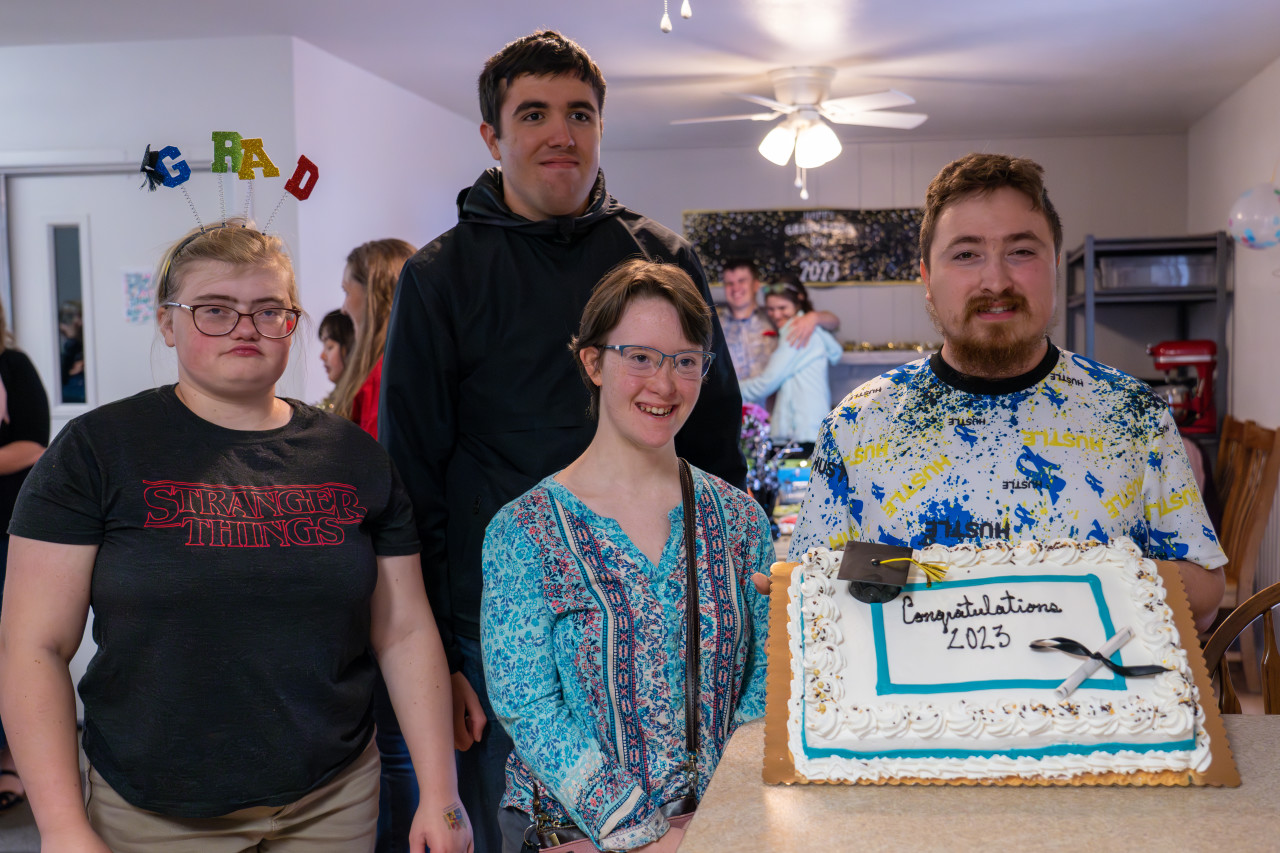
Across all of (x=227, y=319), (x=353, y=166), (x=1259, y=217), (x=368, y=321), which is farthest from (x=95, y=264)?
(x=1259, y=217)

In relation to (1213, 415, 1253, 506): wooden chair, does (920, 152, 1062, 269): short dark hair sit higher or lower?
higher

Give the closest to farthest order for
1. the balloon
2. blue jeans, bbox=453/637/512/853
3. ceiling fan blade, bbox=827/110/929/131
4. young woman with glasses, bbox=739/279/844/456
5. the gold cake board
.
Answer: the gold cake board, blue jeans, bbox=453/637/512/853, the balloon, ceiling fan blade, bbox=827/110/929/131, young woman with glasses, bbox=739/279/844/456

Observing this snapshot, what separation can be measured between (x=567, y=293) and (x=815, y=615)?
35.4 inches

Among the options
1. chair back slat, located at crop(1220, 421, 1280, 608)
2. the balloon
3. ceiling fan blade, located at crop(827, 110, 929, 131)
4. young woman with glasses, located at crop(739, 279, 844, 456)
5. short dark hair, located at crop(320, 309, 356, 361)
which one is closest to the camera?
short dark hair, located at crop(320, 309, 356, 361)

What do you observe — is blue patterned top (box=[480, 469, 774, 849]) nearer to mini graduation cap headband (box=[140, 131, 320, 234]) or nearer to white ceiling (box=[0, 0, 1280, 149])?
mini graduation cap headband (box=[140, 131, 320, 234])

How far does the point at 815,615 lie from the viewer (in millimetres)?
1141

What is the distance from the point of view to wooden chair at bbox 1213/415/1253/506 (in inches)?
193

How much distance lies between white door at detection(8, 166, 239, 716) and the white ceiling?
544 millimetres

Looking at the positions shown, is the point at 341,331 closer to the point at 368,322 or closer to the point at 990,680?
the point at 368,322

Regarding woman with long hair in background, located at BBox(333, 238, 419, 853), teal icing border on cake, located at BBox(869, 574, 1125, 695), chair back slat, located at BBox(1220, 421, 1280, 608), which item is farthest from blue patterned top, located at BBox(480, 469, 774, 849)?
chair back slat, located at BBox(1220, 421, 1280, 608)

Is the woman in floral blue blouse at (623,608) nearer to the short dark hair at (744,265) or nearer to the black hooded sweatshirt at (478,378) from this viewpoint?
the black hooded sweatshirt at (478,378)

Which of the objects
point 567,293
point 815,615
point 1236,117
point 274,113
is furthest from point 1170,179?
point 815,615

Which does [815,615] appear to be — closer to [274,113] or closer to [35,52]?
[274,113]

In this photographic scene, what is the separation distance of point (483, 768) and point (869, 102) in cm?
344
